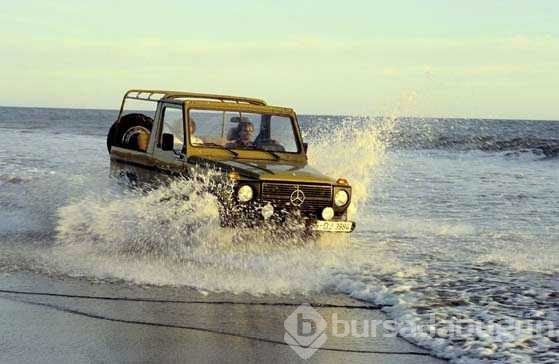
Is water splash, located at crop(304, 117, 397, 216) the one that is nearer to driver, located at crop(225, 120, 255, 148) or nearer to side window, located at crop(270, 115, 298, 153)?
side window, located at crop(270, 115, 298, 153)

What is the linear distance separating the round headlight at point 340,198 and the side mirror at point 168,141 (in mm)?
1969

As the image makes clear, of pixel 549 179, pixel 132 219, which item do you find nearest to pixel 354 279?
pixel 132 219

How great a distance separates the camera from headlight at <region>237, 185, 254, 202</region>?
7.34 meters

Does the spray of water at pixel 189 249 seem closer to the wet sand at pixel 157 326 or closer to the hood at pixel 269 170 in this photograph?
the hood at pixel 269 170

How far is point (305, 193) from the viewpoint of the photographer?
756 centimetres

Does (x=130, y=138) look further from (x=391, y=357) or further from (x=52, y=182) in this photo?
(x=391, y=357)

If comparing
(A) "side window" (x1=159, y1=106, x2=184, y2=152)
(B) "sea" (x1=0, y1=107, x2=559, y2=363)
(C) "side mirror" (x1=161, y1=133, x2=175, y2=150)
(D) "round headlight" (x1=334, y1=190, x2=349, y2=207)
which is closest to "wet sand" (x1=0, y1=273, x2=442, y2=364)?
(B) "sea" (x1=0, y1=107, x2=559, y2=363)

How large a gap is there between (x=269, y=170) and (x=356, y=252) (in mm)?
1573

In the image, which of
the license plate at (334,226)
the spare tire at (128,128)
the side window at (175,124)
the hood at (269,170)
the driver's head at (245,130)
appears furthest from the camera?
the spare tire at (128,128)

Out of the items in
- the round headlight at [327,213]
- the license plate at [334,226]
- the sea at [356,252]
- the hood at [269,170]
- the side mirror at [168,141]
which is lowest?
the sea at [356,252]

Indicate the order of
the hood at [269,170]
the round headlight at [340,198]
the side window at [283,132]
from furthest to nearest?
the side window at [283,132] < the round headlight at [340,198] < the hood at [269,170]

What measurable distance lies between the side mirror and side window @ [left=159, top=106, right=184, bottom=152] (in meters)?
0.10

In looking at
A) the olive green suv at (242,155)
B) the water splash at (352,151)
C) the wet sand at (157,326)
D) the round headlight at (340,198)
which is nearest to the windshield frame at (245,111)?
the olive green suv at (242,155)

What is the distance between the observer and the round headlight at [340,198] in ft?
25.3
